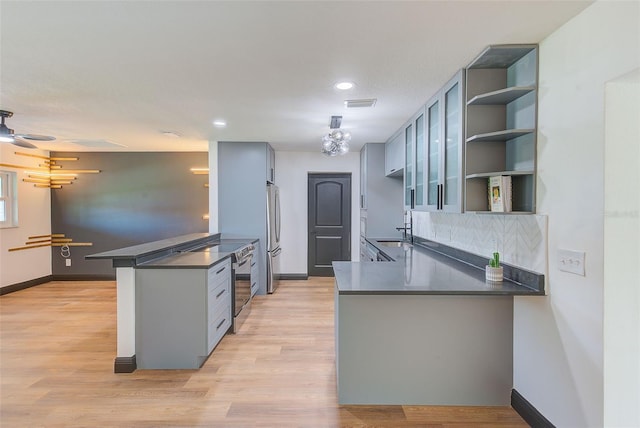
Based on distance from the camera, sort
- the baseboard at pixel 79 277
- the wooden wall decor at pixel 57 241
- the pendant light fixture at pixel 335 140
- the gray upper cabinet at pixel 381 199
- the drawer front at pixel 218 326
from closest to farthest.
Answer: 1. the drawer front at pixel 218 326
2. the pendant light fixture at pixel 335 140
3. the gray upper cabinet at pixel 381 199
4. the wooden wall decor at pixel 57 241
5. the baseboard at pixel 79 277

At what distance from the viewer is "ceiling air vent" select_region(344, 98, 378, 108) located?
119 inches

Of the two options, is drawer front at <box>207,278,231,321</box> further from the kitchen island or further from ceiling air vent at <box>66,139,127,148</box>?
ceiling air vent at <box>66,139,127,148</box>

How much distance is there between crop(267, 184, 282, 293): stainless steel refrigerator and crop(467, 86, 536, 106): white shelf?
11.2 feet

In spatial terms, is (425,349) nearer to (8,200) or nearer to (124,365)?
(124,365)

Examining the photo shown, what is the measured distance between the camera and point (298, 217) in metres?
6.05

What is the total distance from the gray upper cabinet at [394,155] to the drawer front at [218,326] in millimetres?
2703

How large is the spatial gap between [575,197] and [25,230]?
→ 734cm

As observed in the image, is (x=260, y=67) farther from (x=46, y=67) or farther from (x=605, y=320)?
(x=605, y=320)

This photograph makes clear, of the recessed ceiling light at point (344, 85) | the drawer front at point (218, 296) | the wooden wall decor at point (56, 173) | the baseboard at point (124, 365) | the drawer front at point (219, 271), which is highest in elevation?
the recessed ceiling light at point (344, 85)

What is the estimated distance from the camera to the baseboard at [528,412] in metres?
1.93

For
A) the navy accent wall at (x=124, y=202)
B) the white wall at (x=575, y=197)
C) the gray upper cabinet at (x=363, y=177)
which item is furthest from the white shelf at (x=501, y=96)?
the navy accent wall at (x=124, y=202)

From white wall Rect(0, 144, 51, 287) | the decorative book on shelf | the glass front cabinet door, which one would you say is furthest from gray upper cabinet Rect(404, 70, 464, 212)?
white wall Rect(0, 144, 51, 287)

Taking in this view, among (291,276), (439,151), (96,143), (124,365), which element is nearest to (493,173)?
(439,151)

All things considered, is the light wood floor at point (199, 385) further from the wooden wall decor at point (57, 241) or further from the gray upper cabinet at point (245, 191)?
the wooden wall decor at point (57, 241)
